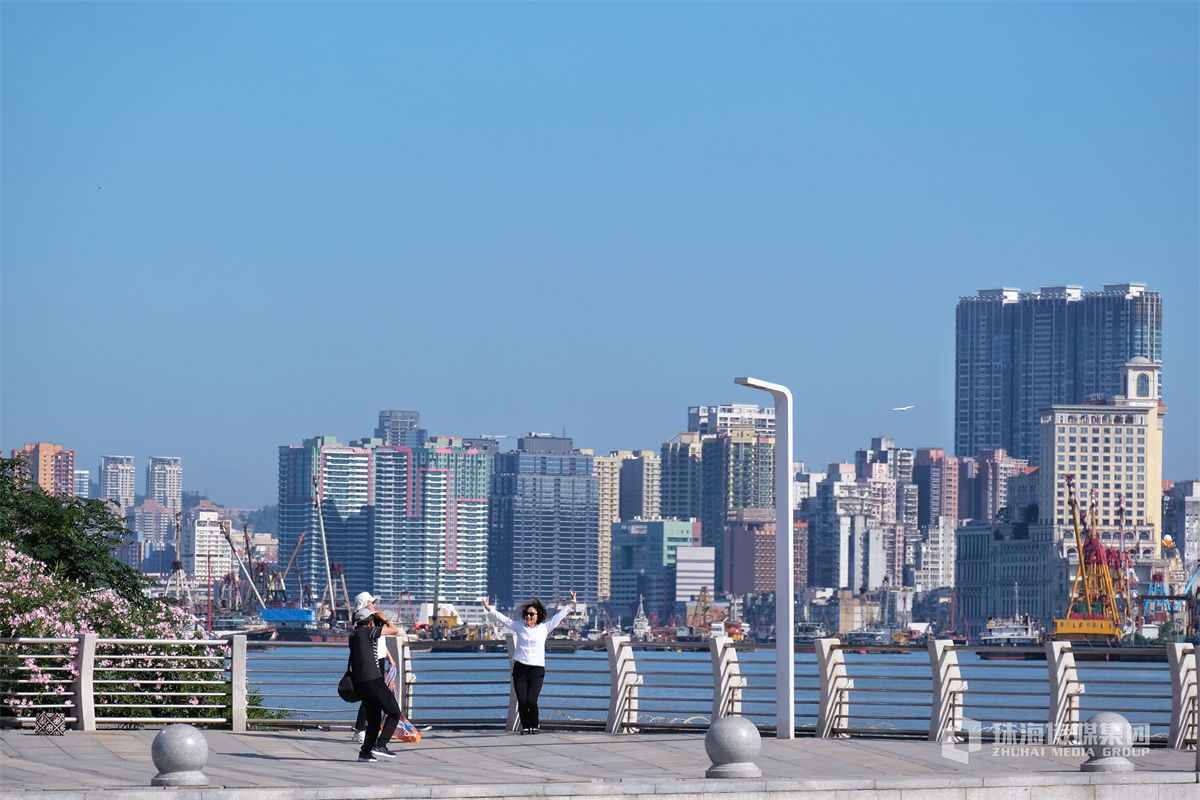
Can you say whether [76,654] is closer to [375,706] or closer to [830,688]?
[375,706]

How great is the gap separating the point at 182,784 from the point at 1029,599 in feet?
552

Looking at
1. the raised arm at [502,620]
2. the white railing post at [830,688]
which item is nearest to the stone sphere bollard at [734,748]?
the raised arm at [502,620]

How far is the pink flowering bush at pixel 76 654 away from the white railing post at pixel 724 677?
438cm

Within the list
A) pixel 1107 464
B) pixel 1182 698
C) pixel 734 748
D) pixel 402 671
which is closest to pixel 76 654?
pixel 402 671

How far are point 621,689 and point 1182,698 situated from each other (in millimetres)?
4764

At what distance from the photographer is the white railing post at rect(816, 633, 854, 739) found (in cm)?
1473

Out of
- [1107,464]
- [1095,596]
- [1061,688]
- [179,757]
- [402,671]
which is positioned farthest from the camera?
[1107,464]

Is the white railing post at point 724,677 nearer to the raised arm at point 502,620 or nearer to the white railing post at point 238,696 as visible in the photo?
the raised arm at point 502,620

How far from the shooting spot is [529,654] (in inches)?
544

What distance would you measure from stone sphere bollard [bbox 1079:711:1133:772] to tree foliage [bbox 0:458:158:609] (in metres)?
12.9

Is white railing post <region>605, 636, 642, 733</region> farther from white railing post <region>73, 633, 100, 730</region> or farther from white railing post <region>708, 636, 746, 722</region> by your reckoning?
white railing post <region>73, 633, 100, 730</region>

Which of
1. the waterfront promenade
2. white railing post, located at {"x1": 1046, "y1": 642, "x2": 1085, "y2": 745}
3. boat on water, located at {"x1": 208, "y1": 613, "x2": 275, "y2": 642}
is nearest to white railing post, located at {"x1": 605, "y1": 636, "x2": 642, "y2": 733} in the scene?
the waterfront promenade

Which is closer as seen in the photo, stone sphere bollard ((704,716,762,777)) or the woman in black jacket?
stone sphere bollard ((704,716,762,777))

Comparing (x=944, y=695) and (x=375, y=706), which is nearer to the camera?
(x=375, y=706)
